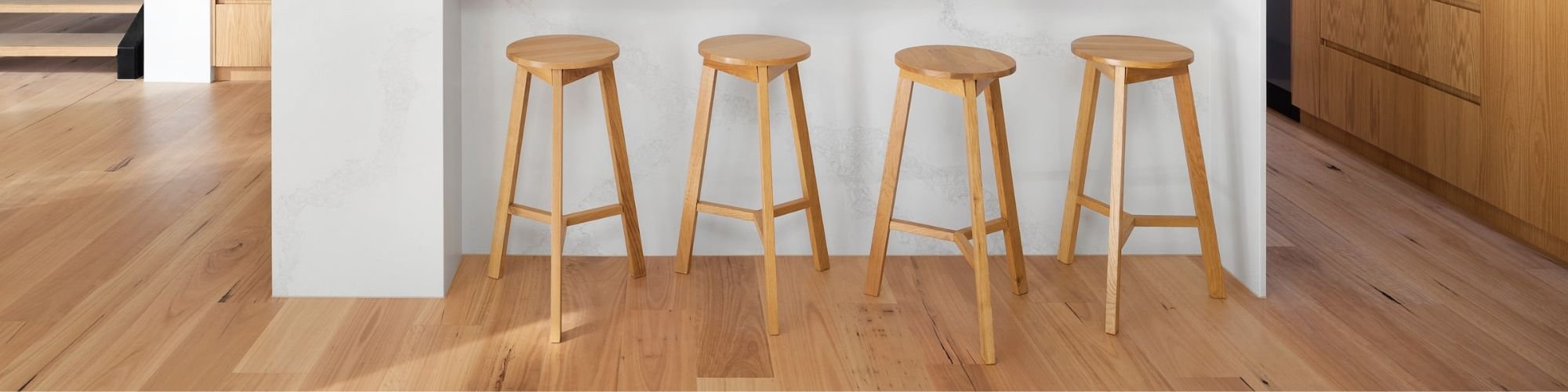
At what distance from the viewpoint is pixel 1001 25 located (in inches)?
120

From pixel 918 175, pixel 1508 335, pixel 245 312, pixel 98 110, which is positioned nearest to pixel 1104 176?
pixel 918 175

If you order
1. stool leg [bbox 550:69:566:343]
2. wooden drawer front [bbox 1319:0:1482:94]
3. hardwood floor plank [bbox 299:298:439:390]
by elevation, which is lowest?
Result: hardwood floor plank [bbox 299:298:439:390]

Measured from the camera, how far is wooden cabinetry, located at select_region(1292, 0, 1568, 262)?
3.20 metres

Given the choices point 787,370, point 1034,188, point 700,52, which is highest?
point 700,52

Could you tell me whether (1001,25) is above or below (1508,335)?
above

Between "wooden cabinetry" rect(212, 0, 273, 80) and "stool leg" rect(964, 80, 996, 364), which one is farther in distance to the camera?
"wooden cabinetry" rect(212, 0, 273, 80)

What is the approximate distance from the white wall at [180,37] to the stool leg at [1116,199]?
4.47m

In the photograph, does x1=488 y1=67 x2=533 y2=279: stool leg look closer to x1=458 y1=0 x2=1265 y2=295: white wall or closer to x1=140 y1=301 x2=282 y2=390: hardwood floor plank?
x1=458 y1=0 x2=1265 y2=295: white wall

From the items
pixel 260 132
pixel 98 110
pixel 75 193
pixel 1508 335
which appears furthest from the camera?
pixel 98 110

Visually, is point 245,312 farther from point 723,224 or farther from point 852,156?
point 852,156

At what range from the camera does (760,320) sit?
2707 mm

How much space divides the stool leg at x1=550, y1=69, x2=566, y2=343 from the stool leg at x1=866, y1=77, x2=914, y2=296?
0.70m

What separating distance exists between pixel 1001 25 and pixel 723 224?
0.83 m

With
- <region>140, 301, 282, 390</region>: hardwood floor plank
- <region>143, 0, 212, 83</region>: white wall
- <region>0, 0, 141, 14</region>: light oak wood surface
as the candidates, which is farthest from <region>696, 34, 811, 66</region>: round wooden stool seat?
<region>0, 0, 141, 14</region>: light oak wood surface
